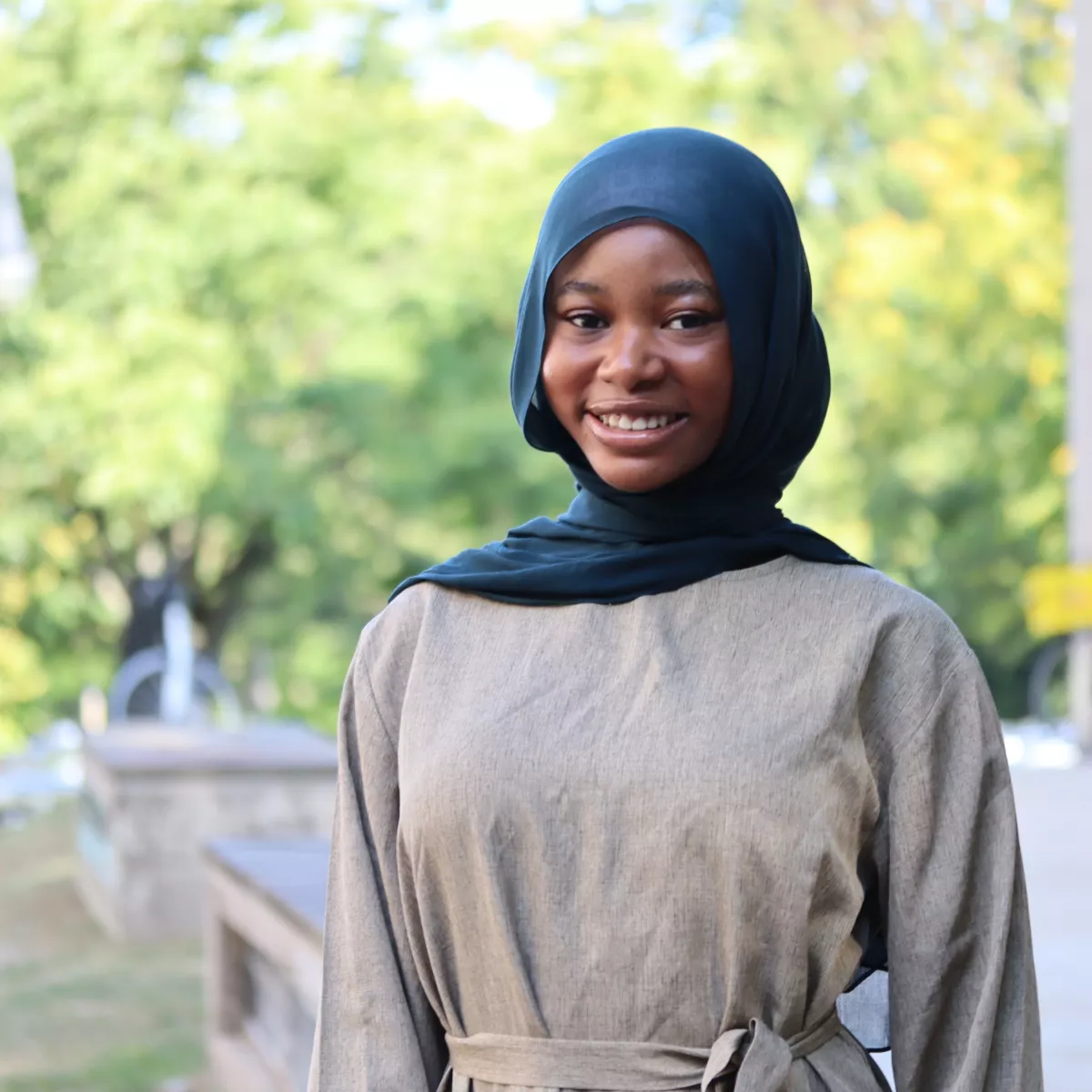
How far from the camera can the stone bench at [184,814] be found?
8594 mm

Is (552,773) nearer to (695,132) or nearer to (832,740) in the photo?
(832,740)

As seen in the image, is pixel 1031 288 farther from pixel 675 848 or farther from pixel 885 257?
pixel 675 848

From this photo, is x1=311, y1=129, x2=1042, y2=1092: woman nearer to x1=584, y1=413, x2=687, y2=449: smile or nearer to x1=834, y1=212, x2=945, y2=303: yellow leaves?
x1=584, y1=413, x2=687, y2=449: smile

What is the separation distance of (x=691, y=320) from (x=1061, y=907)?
4397 millimetres

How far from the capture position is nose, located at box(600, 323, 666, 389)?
1722mm

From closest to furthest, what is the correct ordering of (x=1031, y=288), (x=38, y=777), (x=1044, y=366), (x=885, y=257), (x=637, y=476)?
(x=637, y=476), (x=1044, y=366), (x=1031, y=288), (x=885, y=257), (x=38, y=777)

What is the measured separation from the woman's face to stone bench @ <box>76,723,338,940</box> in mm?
6942

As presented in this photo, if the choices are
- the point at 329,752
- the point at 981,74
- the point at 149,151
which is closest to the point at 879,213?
the point at 981,74

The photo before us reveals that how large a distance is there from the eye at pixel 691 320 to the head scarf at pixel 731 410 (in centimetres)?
3

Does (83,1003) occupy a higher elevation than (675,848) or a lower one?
lower

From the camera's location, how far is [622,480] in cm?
177

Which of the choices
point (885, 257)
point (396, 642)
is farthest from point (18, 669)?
point (396, 642)

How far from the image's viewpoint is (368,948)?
1808mm

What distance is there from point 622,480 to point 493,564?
159 mm
